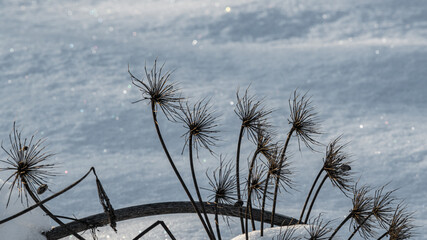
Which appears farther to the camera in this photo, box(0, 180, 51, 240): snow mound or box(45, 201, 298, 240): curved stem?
box(45, 201, 298, 240): curved stem

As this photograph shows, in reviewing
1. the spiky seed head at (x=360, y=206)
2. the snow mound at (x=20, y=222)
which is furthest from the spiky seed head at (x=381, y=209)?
the snow mound at (x=20, y=222)

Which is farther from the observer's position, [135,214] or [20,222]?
[135,214]

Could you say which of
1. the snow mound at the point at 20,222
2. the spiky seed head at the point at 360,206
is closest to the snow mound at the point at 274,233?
the spiky seed head at the point at 360,206

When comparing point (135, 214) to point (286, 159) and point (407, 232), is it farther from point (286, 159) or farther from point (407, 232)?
point (407, 232)

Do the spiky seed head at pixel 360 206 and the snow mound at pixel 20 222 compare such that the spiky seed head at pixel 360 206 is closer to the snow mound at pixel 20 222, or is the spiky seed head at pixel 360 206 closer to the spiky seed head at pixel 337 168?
the spiky seed head at pixel 337 168

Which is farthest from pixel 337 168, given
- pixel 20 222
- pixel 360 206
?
pixel 20 222

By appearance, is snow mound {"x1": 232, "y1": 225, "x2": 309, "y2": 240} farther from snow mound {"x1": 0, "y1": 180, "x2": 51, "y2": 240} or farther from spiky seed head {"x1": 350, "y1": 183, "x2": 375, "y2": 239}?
snow mound {"x1": 0, "y1": 180, "x2": 51, "y2": 240}

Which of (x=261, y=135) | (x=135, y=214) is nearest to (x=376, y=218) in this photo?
Result: (x=261, y=135)

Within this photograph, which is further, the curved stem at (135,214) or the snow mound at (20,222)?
the curved stem at (135,214)

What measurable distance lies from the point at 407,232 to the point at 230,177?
358mm

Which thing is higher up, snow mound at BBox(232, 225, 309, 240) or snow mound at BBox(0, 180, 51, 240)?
snow mound at BBox(0, 180, 51, 240)

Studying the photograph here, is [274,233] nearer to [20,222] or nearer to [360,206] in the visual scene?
[360,206]

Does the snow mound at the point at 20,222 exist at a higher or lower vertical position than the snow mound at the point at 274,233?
higher

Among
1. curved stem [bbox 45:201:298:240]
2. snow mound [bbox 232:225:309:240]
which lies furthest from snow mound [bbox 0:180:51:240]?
snow mound [bbox 232:225:309:240]
